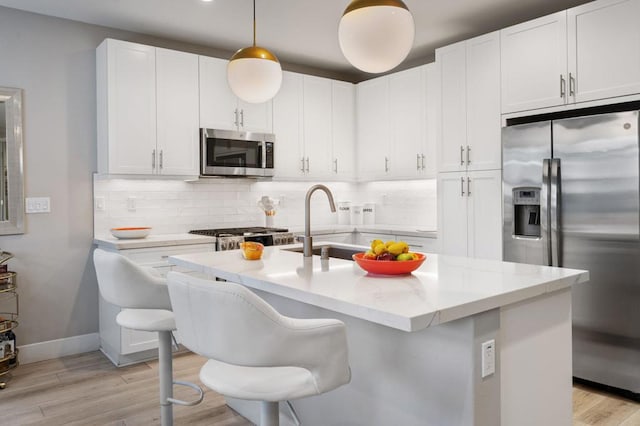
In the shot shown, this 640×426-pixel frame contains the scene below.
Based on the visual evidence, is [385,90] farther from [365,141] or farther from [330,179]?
[330,179]

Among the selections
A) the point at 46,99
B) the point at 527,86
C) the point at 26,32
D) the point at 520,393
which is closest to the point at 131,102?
the point at 46,99

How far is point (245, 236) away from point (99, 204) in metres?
1.26

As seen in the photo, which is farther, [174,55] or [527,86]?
[174,55]

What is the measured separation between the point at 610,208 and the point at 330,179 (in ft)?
9.35

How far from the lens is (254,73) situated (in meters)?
2.67

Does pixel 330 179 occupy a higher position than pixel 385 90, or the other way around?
pixel 385 90

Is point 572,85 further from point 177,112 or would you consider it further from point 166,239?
point 166,239

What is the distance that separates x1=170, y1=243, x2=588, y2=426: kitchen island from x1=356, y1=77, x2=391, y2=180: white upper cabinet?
3.01 m

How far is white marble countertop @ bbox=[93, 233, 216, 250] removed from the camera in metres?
3.62

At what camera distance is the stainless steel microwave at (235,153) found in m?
4.27

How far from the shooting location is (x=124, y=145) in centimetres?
389

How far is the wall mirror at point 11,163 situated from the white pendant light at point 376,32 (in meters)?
2.92

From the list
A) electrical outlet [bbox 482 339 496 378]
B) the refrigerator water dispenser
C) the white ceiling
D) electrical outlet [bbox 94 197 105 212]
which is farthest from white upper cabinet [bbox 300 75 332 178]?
A: electrical outlet [bbox 482 339 496 378]

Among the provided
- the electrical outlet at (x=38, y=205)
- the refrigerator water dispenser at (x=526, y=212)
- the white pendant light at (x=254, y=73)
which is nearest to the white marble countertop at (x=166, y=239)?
the electrical outlet at (x=38, y=205)
